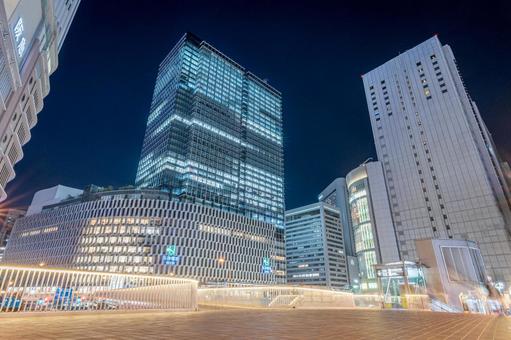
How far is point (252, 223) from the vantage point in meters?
94.4

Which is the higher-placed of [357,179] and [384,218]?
[357,179]

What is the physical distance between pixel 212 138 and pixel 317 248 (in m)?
81.4

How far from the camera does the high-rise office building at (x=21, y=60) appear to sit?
18.8 meters

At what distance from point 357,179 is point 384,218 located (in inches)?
663

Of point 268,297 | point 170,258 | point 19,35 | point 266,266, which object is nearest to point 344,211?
point 266,266

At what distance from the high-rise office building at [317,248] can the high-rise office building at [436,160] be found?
6698cm

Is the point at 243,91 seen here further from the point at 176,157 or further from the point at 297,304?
the point at 297,304

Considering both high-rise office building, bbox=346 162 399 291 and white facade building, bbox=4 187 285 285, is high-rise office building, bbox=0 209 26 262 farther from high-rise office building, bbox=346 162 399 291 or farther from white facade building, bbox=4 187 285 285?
high-rise office building, bbox=346 162 399 291

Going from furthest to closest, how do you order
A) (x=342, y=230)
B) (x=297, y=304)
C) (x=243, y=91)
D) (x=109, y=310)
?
(x=342, y=230) < (x=243, y=91) < (x=297, y=304) < (x=109, y=310)

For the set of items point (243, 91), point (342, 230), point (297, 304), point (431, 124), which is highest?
point (243, 91)

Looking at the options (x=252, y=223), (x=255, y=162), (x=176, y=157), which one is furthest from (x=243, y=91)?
(x=252, y=223)

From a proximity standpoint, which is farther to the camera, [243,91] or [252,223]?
[243,91]

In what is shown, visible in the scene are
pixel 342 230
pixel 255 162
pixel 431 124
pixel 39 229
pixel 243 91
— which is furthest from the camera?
pixel 342 230

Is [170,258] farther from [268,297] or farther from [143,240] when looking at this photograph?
[268,297]
